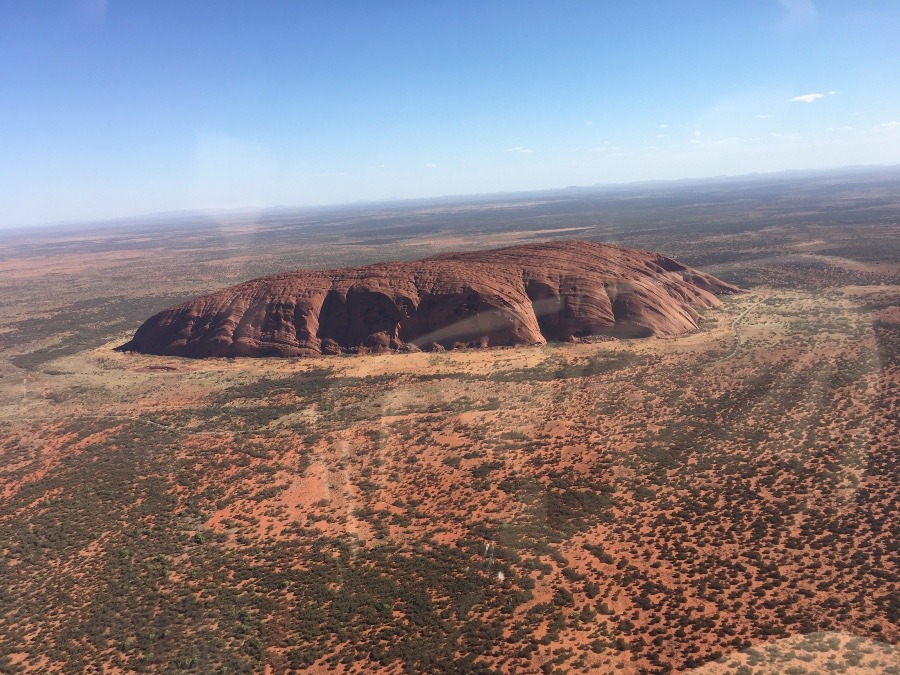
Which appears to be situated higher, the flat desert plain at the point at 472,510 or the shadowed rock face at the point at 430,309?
Answer: the shadowed rock face at the point at 430,309

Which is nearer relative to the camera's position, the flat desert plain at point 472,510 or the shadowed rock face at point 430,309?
the flat desert plain at point 472,510

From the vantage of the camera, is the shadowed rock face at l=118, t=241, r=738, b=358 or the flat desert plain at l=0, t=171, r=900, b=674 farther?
the shadowed rock face at l=118, t=241, r=738, b=358

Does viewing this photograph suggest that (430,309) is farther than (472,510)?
Yes

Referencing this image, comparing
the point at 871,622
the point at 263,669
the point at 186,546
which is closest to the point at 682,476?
the point at 871,622

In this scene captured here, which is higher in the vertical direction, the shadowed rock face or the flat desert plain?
the shadowed rock face

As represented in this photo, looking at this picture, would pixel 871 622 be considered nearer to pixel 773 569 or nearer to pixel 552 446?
pixel 773 569
